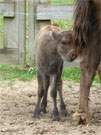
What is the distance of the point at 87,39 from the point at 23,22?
364 cm

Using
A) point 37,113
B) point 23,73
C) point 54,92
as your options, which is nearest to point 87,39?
point 54,92

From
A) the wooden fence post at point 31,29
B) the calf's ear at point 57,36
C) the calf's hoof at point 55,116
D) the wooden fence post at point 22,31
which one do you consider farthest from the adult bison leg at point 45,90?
the wooden fence post at point 22,31

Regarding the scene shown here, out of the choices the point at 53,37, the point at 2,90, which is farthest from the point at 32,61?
the point at 53,37

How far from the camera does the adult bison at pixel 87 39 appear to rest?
6.23 metres

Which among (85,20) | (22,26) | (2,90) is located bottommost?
(2,90)

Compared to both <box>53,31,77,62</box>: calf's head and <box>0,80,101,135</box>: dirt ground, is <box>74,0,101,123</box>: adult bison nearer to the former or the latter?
<box>53,31,77,62</box>: calf's head

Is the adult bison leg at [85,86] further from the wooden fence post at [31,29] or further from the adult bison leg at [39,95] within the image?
the wooden fence post at [31,29]

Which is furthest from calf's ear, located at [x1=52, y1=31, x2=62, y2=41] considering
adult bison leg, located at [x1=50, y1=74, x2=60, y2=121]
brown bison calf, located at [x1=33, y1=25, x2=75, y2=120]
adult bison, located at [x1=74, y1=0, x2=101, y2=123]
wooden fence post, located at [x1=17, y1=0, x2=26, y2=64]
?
wooden fence post, located at [x1=17, y1=0, x2=26, y2=64]

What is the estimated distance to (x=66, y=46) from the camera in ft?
21.5

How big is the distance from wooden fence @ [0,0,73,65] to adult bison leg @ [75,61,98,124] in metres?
3.36

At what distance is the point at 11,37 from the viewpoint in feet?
32.1

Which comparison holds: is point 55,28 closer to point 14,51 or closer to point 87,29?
point 87,29

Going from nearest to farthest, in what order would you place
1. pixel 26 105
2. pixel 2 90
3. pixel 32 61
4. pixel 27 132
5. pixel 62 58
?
pixel 27 132 < pixel 62 58 < pixel 26 105 < pixel 2 90 < pixel 32 61

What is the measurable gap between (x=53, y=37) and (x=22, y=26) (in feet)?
10.5
